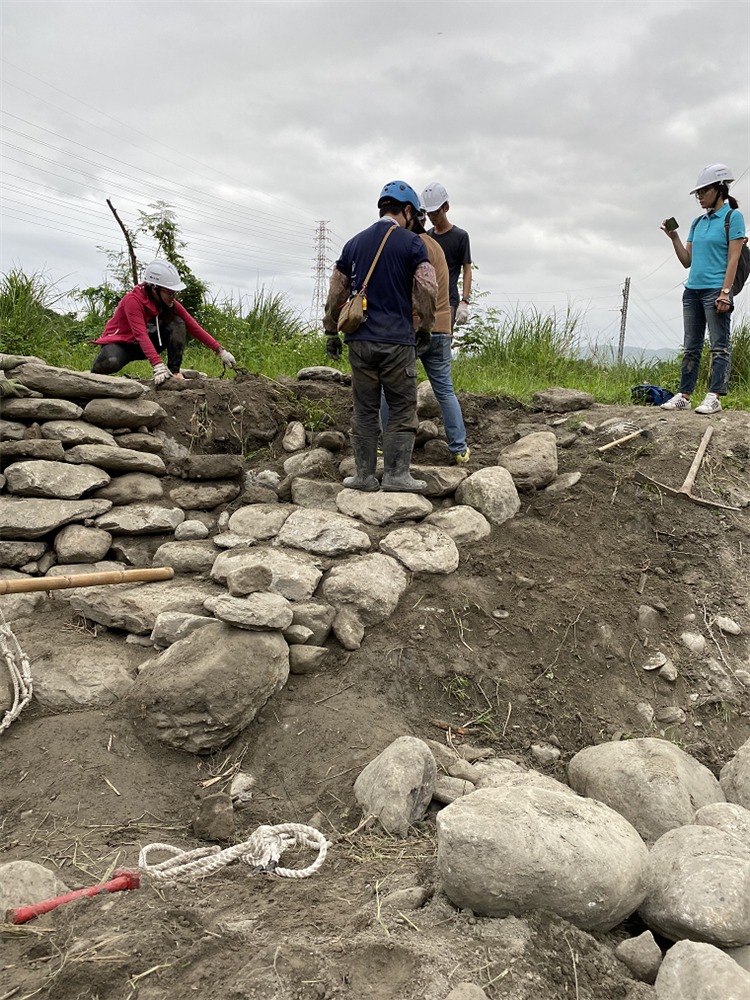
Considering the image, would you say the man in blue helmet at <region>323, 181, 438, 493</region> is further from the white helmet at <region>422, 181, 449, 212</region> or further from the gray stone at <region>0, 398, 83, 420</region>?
the gray stone at <region>0, 398, 83, 420</region>

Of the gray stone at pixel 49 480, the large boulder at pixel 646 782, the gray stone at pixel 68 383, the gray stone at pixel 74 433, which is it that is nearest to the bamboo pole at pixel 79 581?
the gray stone at pixel 49 480

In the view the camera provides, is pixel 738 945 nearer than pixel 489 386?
Yes

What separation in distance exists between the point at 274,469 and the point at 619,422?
3.07m

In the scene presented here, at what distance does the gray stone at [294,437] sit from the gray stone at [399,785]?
3025 mm

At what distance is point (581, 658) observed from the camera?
4.16m

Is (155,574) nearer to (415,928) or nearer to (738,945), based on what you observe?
(415,928)

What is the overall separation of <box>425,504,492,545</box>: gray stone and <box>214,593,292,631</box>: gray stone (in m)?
1.47

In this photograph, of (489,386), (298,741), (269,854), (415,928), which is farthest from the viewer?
(489,386)

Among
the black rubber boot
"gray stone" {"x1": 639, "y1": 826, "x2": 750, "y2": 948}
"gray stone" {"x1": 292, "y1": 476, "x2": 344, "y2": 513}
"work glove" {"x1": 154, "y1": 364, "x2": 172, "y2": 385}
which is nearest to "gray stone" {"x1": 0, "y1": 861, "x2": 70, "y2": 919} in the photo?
"gray stone" {"x1": 639, "y1": 826, "x2": 750, "y2": 948}

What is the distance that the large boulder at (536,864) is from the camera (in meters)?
2.05

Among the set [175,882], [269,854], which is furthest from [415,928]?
[175,882]

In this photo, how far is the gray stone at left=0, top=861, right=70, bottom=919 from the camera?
2145 millimetres

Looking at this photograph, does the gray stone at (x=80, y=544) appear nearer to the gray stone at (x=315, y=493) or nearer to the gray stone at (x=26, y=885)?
the gray stone at (x=315, y=493)

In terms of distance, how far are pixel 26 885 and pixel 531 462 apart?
417cm
